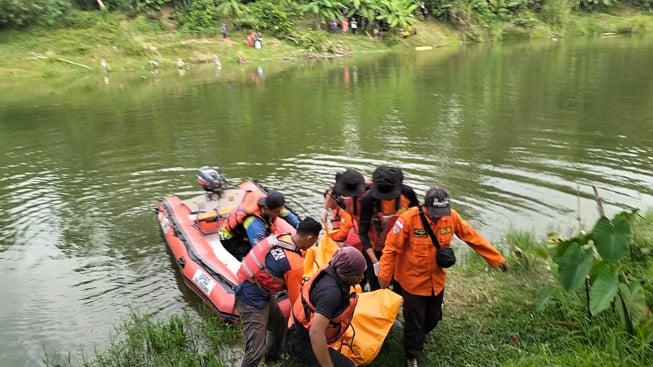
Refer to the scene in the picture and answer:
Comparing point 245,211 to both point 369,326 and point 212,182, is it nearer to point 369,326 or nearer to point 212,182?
point 369,326

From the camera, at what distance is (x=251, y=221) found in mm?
5195

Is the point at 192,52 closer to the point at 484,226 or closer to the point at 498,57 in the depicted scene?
the point at 498,57

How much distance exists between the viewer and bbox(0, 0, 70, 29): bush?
26.0 m

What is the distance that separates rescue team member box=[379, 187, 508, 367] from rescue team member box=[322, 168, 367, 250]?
0.86 metres

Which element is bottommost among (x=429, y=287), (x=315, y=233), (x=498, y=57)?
(x=498, y=57)

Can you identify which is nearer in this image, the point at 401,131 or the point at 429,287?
the point at 429,287

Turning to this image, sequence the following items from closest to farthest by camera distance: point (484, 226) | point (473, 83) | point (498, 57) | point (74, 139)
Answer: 1. point (484, 226)
2. point (74, 139)
3. point (473, 83)
4. point (498, 57)

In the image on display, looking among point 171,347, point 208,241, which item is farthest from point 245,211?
point 208,241

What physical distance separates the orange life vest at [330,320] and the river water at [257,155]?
3.02m

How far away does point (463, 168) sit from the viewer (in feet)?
34.4

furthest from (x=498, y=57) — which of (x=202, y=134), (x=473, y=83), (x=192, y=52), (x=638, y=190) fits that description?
(x=638, y=190)

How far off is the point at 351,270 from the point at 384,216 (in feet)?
4.57

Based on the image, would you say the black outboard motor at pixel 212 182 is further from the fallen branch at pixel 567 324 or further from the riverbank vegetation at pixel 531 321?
A: the fallen branch at pixel 567 324

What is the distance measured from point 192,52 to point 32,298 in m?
23.7
